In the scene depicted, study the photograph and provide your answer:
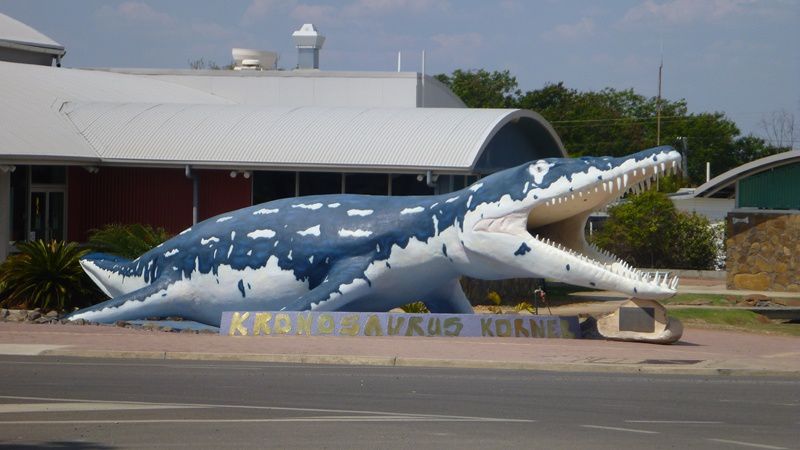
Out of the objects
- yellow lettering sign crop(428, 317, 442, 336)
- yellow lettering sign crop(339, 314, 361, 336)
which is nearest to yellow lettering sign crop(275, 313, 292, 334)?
yellow lettering sign crop(339, 314, 361, 336)

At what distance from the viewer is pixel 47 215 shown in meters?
31.7

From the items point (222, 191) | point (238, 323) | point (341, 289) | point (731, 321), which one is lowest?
point (731, 321)

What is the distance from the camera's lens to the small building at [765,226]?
35.0 m

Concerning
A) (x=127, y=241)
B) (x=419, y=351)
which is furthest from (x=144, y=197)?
(x=419, y=351)

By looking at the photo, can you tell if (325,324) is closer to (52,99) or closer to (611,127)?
(52,99)

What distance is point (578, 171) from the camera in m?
18.9

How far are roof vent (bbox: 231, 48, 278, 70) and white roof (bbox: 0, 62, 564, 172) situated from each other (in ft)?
33.5

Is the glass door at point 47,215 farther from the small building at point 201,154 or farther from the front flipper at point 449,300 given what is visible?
the front flipper at point 449,300

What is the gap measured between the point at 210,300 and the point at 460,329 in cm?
397

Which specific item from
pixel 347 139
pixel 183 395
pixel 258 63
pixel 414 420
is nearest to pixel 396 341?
pixel 183 395

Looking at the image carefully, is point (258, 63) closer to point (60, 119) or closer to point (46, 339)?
point (60, 119)

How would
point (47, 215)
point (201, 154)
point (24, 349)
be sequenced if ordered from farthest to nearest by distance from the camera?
point (47, 215), point (201, 154), point (24, 349)

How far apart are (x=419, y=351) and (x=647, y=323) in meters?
4.08

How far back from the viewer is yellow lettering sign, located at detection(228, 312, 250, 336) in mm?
19875
